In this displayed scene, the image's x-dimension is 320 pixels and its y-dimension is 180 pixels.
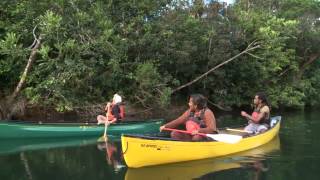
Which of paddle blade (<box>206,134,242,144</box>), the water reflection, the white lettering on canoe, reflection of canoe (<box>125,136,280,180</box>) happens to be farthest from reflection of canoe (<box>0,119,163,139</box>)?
the white lettering on canoe

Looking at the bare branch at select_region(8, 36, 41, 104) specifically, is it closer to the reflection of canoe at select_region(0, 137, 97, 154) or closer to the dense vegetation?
the dense vegetation

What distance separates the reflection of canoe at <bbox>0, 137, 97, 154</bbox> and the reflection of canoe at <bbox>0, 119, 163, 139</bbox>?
19 centimetres

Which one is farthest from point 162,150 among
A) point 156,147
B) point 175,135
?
point 175,135

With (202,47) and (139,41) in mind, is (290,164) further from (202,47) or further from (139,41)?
(202,47)

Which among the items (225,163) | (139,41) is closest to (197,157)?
(225,163)

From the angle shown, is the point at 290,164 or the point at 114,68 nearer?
the point at 290,164

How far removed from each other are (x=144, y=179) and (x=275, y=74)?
21.7 meters

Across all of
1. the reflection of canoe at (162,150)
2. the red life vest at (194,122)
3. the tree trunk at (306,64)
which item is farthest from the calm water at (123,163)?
the tree trunk at (306,64)

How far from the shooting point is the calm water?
1016 cm

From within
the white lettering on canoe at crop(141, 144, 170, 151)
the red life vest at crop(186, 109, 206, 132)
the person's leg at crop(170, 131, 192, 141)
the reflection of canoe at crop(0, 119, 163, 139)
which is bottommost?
the reflection of canoe at crop(0, 119, 163, 139)

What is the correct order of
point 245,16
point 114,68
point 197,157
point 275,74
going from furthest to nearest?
point 275,74 → point 245,16 → point 114,68 → point 197,157

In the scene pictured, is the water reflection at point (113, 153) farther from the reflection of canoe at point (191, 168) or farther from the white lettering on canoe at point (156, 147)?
the white lettering on canoe at point (156, 147)

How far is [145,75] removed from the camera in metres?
21.7

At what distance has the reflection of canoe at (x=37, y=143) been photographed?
14.0 m
